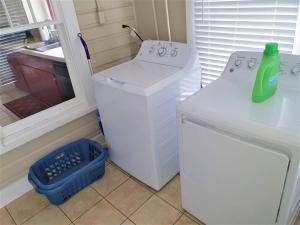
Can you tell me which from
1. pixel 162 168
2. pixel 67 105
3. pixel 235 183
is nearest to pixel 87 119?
pixel 67 105

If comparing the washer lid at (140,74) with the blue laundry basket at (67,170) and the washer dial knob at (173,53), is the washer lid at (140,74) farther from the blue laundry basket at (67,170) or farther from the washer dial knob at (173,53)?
the blue laundry basket at (67,170)

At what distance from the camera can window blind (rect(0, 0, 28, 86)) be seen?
1689 mm

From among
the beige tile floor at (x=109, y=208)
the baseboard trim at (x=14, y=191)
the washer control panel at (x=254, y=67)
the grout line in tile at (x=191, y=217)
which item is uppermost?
the washer control panel at (x=254, y=67)

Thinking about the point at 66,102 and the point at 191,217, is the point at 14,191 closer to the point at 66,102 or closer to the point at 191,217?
the point at 66,102

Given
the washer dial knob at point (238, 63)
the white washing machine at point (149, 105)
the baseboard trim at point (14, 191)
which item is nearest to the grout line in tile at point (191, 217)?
the white washing machine at point (149, 105)

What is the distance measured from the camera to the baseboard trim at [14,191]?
1.94 metres

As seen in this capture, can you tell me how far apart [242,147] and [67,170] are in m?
1.61

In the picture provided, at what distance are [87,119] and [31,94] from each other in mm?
965

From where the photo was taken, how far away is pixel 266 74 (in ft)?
3.83

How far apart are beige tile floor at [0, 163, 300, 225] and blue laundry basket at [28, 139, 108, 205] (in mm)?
103

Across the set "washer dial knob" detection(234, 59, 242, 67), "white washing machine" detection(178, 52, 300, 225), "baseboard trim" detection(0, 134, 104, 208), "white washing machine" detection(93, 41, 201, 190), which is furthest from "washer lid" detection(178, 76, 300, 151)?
"baseboard trim" detection(0, 134, 104, 208)

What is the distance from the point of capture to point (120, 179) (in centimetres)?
209

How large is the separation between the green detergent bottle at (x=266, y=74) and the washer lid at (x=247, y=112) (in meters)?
0.04

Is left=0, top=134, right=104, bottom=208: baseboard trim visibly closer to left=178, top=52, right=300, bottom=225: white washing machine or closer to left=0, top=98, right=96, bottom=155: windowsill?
left=0, top=98, right=96, bottom=155: windowsill
